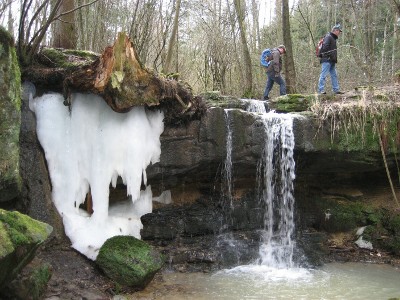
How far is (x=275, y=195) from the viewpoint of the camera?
7.54 metres

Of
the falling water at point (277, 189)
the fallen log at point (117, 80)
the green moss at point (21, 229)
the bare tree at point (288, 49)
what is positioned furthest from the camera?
the bare tree at point (288, 49)

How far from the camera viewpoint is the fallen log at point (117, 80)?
18.9ft

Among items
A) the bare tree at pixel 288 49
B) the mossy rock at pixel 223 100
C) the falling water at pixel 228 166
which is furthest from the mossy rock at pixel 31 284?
the bare tree at pixel 288 49

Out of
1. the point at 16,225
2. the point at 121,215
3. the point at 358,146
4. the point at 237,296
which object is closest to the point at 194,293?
the point at 237,296

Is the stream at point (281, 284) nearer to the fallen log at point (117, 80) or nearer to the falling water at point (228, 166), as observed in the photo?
the falling water at point (228, 166)

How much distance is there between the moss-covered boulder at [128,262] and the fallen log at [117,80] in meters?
1.92

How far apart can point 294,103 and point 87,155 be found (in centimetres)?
421

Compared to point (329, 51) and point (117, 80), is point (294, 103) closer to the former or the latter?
point (329, 51)

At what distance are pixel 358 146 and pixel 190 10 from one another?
31.0ft

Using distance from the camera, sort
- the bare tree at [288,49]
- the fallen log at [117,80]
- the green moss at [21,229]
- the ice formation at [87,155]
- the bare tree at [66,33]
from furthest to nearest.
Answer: the bare tree at [288,49] → the bare tree at [66,33] → the ice formation at [87,155] → the fallen log at [117,80] → the green moss at [21,229]

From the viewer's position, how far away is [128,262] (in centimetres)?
541

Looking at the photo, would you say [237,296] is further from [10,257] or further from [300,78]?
[300,78]

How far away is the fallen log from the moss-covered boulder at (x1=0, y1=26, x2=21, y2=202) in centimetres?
87

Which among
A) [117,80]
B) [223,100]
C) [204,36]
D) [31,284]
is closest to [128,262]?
[31,284]
